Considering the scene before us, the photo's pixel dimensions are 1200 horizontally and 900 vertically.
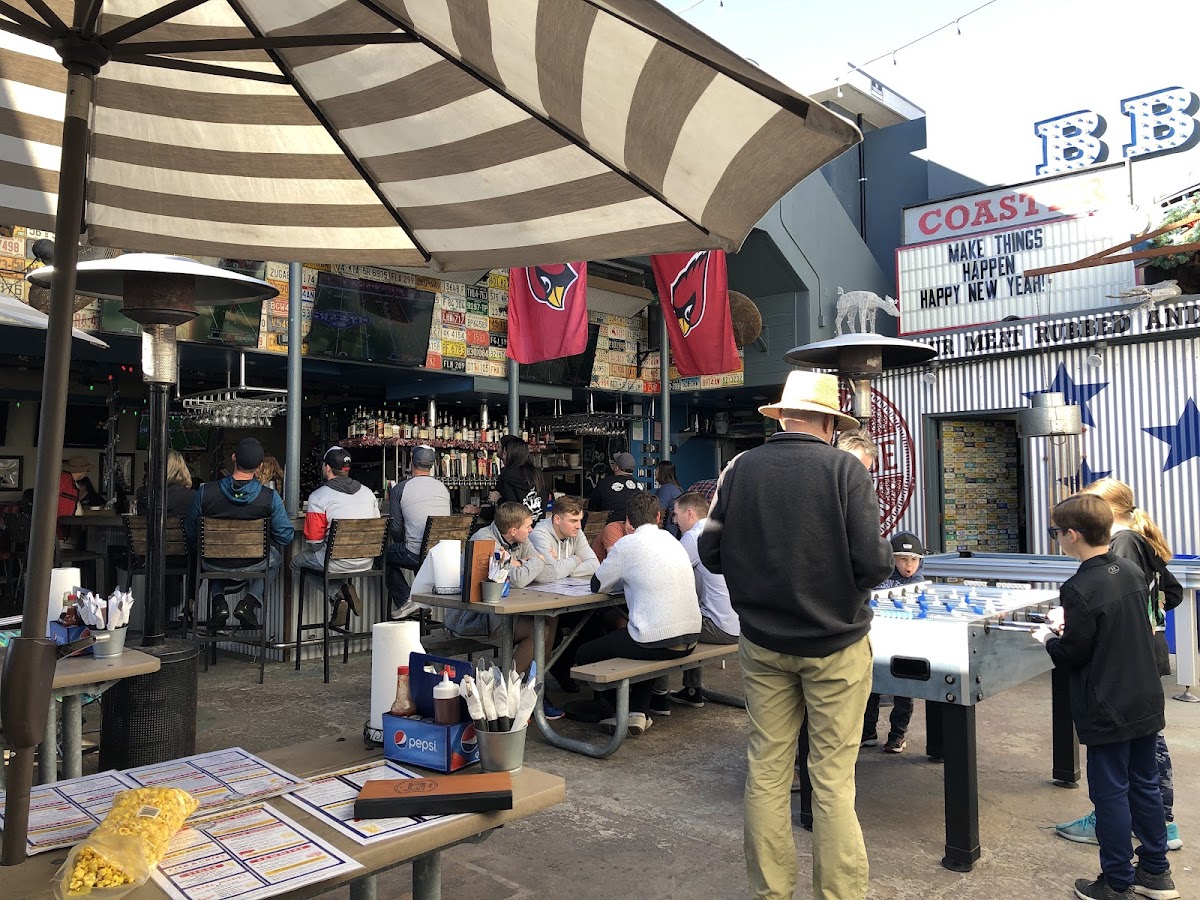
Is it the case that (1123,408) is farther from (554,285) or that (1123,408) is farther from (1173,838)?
(1173,838)

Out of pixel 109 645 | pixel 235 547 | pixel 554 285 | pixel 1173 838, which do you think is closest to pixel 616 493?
pixel 554 285

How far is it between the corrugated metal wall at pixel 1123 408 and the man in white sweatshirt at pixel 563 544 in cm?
790

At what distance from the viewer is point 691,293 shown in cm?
1073

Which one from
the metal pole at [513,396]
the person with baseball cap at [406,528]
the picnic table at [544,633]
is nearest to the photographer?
the picnic table at [544,633]

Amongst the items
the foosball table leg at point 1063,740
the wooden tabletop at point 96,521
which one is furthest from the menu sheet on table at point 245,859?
the wooden tabletop at point 96,521

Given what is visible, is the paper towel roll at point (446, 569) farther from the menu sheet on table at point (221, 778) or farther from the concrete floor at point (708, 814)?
the menu sheet on table at point (221, 778)

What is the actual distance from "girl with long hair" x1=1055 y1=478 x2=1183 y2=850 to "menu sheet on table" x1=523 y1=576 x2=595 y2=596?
280 centimetres

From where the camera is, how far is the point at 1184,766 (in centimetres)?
496

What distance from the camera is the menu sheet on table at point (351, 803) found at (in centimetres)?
189

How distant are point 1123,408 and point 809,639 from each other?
1024cm

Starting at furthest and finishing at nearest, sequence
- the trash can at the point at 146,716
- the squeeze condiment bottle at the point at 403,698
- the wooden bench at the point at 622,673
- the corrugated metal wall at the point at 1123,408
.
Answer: the corrugated metal wall at the point at 1123,408, the wooden bench at the point at 622,673, the trash can at the point at 146,716, the squeeze condiment bottle at the point at 403,698

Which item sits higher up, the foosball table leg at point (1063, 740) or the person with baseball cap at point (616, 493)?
the person with baseball cap at point (616, 493)

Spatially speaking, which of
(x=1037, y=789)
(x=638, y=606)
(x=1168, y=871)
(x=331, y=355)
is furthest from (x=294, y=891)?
(x=331, y=355)

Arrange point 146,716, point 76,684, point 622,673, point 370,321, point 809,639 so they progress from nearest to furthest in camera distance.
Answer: point 809,639
point 76,684
point 146,716
point 622,673
point 370,321
